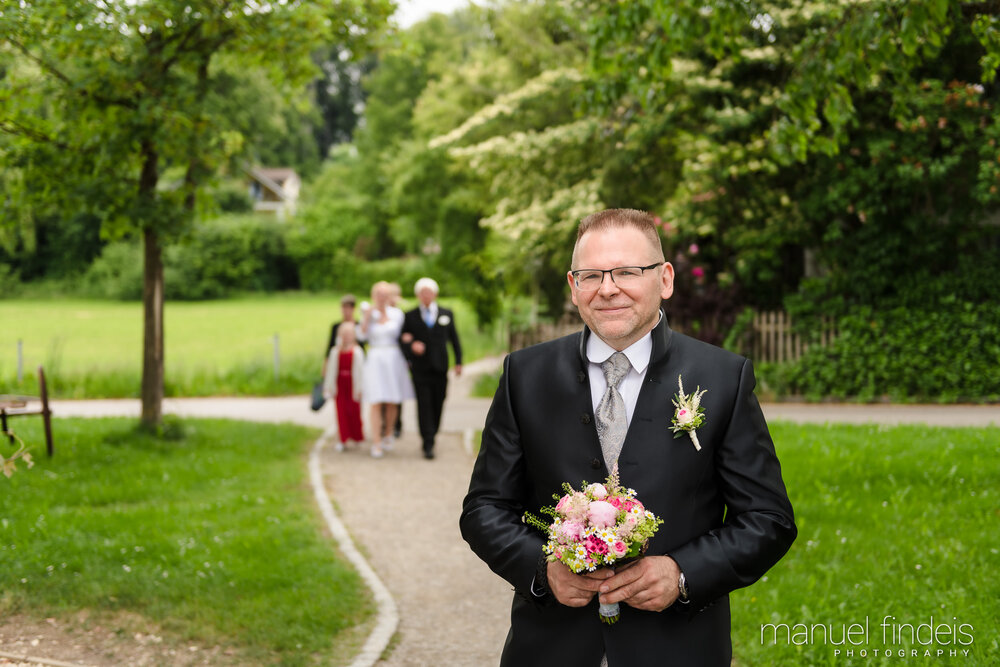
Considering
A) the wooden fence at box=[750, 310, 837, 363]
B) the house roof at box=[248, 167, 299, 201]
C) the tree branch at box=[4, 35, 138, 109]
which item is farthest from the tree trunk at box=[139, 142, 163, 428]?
the house roof at box=[248, 167, 299, 201]

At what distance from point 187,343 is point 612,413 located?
120 feet

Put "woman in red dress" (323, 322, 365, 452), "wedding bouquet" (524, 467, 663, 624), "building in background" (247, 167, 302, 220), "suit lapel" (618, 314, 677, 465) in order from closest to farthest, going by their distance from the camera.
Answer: "wedding bouquet" (524, 467, 663, 624)
"suit lapel" (618, 314, 677, 465)
"woman in red dress" (323, 322, 365, 452)
"building in background" (247, 167, 302, 220)

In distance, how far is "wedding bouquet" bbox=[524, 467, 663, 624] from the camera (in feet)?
7.77

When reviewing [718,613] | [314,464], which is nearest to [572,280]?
[718,613]

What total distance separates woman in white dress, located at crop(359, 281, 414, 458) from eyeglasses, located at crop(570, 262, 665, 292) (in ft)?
31.2

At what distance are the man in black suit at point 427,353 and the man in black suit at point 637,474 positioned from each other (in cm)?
930

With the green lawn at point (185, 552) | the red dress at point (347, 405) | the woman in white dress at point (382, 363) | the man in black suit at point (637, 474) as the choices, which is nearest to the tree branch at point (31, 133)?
the green lawn at point (185, 552)

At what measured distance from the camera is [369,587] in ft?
22.5

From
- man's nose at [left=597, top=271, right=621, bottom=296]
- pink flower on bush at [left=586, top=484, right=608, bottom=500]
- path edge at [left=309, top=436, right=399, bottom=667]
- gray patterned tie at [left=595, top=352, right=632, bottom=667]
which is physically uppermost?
man's nose at [left=597, top=271, right=621, bottom=296]

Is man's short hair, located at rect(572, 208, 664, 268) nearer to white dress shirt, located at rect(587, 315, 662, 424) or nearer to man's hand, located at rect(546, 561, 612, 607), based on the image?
white dress shirt, located at rect(587, 315, 662, 424)

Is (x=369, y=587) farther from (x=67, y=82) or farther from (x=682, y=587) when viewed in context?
(x=67, y=82)

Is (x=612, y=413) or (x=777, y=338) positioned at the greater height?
(x=612, y=413)

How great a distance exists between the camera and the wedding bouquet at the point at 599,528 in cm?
237

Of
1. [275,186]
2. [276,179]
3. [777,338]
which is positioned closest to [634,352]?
[777,338]
